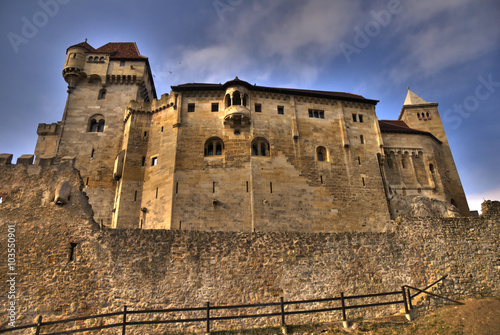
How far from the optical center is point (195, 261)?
13328 mm

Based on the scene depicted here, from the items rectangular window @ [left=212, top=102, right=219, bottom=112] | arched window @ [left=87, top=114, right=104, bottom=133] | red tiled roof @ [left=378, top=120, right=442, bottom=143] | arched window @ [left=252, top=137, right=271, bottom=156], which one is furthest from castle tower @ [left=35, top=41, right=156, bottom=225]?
red tiled roof @ [left=378, top=120, right=442, bottom=143]

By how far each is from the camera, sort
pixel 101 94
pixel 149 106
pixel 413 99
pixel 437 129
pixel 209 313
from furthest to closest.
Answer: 1. pixel 413 99
2. pixel 437 129
3. pixel 101 94
4. pixel 149 106
5. pixel 209 313

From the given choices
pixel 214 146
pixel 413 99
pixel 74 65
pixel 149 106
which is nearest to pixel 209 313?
pixel 214 146

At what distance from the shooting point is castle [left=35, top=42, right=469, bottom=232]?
81.8 feet

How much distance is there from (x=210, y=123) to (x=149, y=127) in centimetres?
550

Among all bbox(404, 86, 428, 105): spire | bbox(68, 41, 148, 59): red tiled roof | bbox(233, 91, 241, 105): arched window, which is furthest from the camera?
bbox(404, 86, 428, 105): spire

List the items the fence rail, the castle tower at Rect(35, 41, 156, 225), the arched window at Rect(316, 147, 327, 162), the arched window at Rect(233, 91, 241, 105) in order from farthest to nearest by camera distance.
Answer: the arched window at Rect(233, 91, 241, 105) < the arched window at Rect(316, 147, 327, 162) < the castle tower at Rect(35, 41, 156, 225) < the fence rail

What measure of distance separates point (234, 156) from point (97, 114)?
13.8m

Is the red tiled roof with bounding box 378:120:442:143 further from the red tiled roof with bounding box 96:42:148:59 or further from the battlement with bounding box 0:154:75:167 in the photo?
the battlement with bounding box 0:154:75:167

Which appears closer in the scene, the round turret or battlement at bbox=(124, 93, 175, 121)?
battlement at bbox=(124, 93, 175, 121)

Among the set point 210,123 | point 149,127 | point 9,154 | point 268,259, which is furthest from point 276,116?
point 9,154

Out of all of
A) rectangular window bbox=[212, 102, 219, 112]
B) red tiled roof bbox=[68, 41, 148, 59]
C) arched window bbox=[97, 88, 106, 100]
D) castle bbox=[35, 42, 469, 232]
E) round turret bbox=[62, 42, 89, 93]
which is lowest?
castle bbox=[35, 42, 469, 232]

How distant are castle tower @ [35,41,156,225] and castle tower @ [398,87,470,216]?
96.0 ft

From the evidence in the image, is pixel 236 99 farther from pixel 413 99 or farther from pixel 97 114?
pixel 413 99
